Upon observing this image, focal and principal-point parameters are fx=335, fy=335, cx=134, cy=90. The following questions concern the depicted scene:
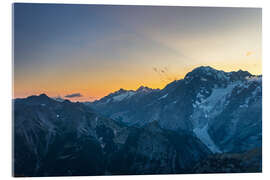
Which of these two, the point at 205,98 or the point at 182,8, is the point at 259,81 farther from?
the point at 182,8

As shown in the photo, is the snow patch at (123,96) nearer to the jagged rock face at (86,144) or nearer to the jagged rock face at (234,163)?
the jagged rock face at (86,144)

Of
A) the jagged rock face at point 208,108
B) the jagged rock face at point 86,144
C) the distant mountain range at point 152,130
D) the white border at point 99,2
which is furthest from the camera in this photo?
the jagged rock face at point 208,108

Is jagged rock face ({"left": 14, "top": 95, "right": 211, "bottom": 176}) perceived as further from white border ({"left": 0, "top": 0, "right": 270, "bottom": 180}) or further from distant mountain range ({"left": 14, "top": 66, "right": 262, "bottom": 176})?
white border ({"left": 0, "top": 0, "right": 270, "bottom": 180})

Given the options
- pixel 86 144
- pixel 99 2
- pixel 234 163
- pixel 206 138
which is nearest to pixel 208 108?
pixel 206 138

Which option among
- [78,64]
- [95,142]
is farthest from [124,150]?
[78,64]

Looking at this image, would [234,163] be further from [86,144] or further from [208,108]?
[86,144]

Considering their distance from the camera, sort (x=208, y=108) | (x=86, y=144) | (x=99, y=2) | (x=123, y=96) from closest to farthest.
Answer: (x=99, y=2) → (x=86, y=144) → (x=123, y=96) → (x=208, y=108)

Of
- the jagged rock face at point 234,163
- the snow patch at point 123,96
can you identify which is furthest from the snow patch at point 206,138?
the snow patch at point 123,96
